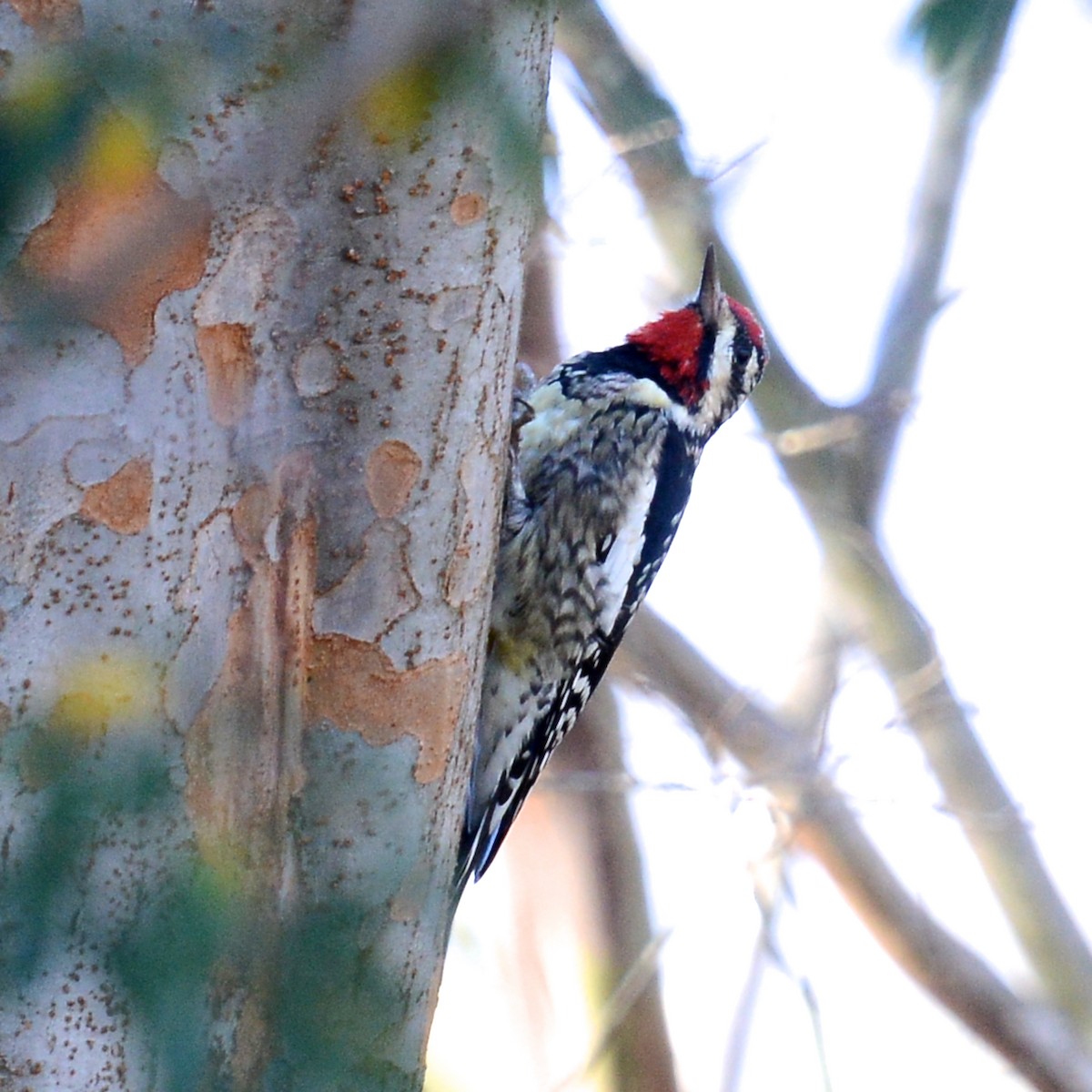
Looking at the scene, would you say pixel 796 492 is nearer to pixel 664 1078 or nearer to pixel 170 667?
pixel 664 1078

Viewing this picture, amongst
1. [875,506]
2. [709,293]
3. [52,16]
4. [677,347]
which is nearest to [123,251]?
[52,16]

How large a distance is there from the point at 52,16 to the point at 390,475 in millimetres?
627

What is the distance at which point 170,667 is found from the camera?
5.00ft

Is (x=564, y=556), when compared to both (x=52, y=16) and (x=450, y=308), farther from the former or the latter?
(x=52, y=16)

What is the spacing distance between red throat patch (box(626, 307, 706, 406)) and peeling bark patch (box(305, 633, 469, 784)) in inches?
61.7

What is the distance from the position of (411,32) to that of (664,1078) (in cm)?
453

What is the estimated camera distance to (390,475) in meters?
1.79

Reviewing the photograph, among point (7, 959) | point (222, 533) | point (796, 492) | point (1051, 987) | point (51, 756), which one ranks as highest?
point (796, 492)

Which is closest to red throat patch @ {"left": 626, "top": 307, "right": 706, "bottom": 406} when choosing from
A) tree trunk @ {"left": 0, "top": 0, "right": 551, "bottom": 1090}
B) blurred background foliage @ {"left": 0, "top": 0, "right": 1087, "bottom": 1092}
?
tree trunk @ {"left": 0, "top": 0, "right": 551, "bottom": 1090}

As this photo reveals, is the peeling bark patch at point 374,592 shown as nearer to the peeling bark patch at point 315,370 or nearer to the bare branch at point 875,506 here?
the peeling bark patch at point 315,370

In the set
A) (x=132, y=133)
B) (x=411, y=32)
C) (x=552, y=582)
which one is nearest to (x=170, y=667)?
(x=132, y=133)

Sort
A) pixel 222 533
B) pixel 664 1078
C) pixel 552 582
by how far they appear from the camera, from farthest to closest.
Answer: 1. pixel 664 1078
2. pixel 552 582
3. pixel 222 533

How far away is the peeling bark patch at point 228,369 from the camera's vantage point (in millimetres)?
1601

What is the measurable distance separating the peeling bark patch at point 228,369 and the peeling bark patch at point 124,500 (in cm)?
10
